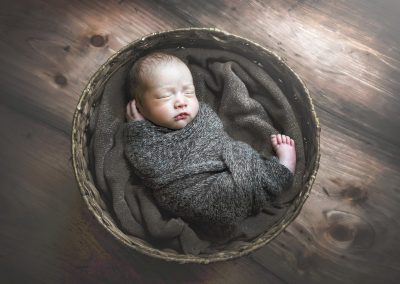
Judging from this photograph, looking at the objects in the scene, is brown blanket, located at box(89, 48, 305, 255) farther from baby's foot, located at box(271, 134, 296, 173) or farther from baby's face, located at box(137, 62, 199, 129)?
baby's face, located at box(137, 62, 199, 129)

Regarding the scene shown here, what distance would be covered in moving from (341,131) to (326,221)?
0.24 m

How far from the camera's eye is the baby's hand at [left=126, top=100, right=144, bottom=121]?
114cm

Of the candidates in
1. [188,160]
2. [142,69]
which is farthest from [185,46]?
[188,160]

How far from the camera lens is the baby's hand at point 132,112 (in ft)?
3.75

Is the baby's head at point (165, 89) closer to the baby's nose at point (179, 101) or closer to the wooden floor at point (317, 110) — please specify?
the baby's nose at point (179, 101)

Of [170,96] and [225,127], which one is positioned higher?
[170,96]

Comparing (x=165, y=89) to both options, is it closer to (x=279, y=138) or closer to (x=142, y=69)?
(x=142, y=69)

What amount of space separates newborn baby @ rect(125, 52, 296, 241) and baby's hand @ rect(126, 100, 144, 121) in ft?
0.05

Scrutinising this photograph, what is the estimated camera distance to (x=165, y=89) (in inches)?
42.0

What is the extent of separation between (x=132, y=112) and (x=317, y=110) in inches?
19.5

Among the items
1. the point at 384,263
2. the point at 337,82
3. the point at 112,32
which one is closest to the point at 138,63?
the point at 112,32

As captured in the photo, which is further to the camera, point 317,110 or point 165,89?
point 317,110

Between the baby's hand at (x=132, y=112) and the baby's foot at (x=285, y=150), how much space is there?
339 millimetres

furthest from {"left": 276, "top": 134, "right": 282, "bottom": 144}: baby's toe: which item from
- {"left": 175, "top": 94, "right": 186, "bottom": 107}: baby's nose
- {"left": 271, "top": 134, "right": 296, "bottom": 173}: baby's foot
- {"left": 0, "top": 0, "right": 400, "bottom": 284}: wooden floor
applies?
{"left": 175, "top": 94, "right": 186, "bottom": 107}: baby's nose
